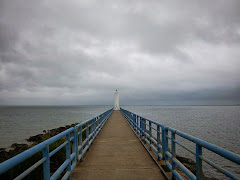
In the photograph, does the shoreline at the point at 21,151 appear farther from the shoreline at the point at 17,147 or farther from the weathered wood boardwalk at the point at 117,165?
the weathered wood boardwalk at the point at 117,165

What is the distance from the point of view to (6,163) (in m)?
1.90

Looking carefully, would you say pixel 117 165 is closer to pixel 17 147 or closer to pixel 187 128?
pixel 17 147

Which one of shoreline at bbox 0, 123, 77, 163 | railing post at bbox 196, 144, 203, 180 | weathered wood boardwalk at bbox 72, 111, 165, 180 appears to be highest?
railing post at bbox 196, 144, 203, 180

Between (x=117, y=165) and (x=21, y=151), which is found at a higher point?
(x=117, y=165)

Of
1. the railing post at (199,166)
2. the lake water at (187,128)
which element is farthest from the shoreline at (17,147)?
the railing post at (199,166)

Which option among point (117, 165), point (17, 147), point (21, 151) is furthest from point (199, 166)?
point (17, 147)

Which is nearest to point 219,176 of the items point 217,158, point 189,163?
point 189,163

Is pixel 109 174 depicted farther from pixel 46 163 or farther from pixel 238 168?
pixel 238 168

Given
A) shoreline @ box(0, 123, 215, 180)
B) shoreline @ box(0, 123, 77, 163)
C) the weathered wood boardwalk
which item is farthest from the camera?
shoreline @ box(0, 123, 77, 163)

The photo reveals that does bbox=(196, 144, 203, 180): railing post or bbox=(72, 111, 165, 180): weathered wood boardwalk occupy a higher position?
bbox=(196, 144, 203, 180): railing post

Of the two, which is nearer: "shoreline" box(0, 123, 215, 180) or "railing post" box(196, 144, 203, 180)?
"railing post" box(196, 144, 203, 180)

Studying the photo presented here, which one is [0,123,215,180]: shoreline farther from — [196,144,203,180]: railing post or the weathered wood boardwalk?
[196,144,203,180]: railing post

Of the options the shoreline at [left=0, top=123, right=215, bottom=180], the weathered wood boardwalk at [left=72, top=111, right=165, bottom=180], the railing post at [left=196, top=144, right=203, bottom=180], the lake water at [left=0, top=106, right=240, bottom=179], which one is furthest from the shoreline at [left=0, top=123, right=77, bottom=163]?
the railing post at [left=196, top=144, right=203, bottom=180]

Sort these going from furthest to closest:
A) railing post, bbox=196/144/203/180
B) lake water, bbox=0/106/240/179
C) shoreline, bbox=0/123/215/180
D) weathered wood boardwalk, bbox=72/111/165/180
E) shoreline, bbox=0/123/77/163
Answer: lake water, bbox=0/106/240/179 → shoreline, bbox=0/123/77/163 → shoreline, bbox=0/123/215/180 → weathered wood boardwalk, bbox=72/111/165/180 → railing post, bbox=196/144/203/180
